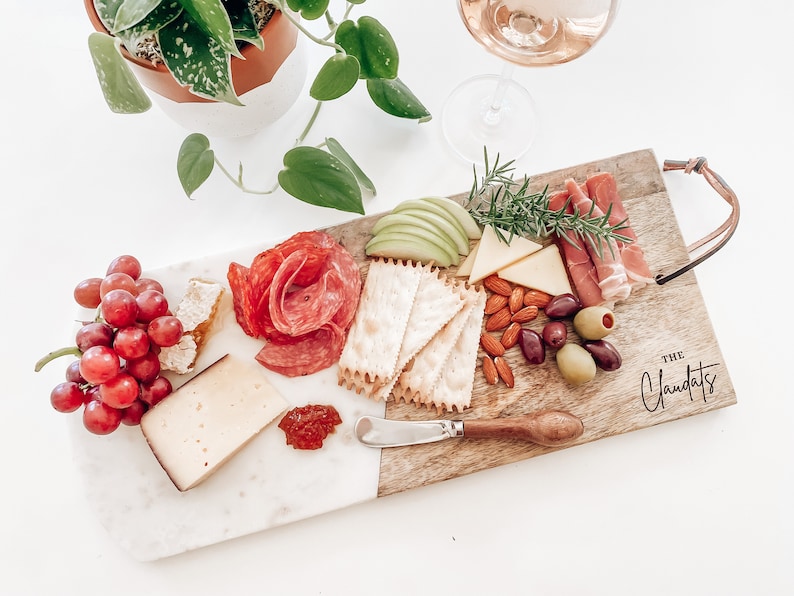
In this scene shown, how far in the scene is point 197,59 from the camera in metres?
0.93

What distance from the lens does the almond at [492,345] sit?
137 centimetres

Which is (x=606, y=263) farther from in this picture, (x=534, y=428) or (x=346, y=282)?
(x=346, y=282)

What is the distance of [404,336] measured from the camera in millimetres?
1360

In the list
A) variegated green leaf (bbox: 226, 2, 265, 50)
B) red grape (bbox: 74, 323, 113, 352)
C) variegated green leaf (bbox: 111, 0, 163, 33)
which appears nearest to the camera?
variegated green leaf (bbox: 111, 0, 163, 33)

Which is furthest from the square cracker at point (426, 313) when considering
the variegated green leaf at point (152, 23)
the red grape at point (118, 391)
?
the variegated green leaf at point (152, 23)

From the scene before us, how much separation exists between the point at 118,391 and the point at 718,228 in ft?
4.72

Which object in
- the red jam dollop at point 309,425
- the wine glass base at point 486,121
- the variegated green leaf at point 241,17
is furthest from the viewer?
the wine glass base at point 486,121

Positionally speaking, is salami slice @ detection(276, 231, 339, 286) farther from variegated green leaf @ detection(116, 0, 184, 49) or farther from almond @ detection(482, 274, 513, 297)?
variegated green leaf @ detection(116, 0, 184, 49)

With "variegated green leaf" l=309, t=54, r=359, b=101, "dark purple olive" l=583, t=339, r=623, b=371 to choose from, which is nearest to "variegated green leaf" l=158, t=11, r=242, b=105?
"variegated green leaf" l=309, t=54, r=359, b=101

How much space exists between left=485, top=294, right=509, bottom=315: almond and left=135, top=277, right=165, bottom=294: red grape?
76cm

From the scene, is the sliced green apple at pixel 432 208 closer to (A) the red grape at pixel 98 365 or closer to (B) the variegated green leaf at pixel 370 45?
(B) the variegated green leaf at pixel 370 45

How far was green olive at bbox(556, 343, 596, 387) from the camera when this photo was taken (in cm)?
131

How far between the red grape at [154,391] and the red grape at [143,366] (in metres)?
0.02

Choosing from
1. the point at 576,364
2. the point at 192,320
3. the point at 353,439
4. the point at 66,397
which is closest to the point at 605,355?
the point at 576,364
